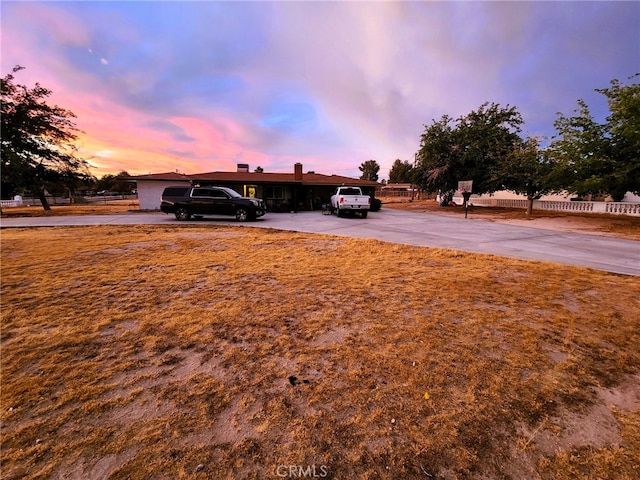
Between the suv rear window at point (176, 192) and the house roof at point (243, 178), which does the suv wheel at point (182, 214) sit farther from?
the house roof at point (243, 178)

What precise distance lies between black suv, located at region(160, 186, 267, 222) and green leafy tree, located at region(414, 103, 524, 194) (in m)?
19.3

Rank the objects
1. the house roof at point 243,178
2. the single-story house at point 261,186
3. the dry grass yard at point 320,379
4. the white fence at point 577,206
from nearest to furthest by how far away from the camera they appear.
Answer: the dry grass yard at point 320,379 → the white fence at point 577,206 → the house roof at point 243,178 → the single-story house at point 261,186

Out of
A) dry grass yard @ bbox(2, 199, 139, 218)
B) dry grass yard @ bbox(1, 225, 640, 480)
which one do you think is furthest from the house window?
dry grass yard @ bbox(1, 225, 640, 480)

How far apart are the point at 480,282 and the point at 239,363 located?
4.50 metres

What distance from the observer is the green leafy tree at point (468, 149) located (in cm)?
2409

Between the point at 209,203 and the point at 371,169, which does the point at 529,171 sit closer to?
the point at 209,203

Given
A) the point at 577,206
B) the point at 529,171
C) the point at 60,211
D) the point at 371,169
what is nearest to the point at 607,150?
the point at 529,171

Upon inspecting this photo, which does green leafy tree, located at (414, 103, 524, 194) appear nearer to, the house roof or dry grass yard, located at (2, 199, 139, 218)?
the house roof

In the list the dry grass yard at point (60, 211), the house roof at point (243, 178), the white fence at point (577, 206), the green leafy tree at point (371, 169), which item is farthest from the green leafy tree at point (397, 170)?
the dry grass yard at point (60, 211)

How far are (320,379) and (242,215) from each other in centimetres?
1431

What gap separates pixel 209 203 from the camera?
623 inches

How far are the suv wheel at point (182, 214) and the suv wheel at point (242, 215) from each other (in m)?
3.06

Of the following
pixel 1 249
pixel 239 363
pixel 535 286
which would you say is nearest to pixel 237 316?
pixel 239 363

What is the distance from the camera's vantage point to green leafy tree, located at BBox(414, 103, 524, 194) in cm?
2409
